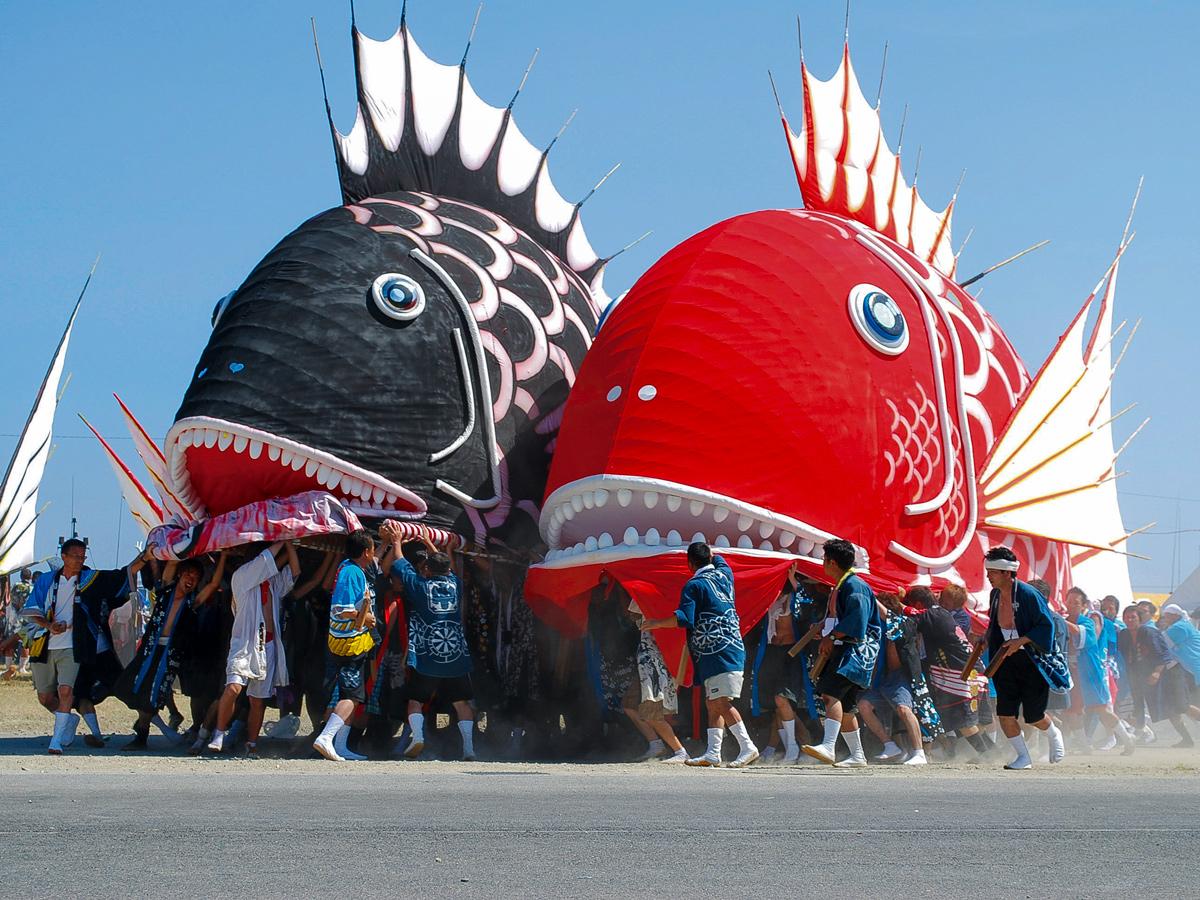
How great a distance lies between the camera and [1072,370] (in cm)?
1277

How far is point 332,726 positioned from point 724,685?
8.84ft

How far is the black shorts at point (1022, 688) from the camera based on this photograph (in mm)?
9500

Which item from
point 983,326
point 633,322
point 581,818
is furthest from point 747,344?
point 581,818

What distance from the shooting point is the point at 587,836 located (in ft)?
19.2

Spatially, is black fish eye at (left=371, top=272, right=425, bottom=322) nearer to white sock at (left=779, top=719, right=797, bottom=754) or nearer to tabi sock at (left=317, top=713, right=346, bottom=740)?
tabi sock at (left=317, top=713, right=346, bottom=740)

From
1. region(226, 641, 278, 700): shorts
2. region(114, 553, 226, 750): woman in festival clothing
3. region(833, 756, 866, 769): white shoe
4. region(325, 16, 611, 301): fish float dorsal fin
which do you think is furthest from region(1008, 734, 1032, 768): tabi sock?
region(325, 16, 611, 301): fish float dorsal fin

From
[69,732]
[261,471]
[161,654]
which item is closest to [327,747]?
[161,654]

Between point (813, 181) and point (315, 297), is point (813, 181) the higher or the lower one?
the higher one

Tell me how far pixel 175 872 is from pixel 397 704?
20.7 feet

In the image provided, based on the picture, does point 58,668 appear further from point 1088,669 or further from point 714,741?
point 1088,669

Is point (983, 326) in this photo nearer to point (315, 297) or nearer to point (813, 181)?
point (813, 181)

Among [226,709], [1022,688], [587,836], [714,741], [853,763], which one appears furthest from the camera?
[226,709]

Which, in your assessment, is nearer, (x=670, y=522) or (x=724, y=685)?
(x=724, y=685)

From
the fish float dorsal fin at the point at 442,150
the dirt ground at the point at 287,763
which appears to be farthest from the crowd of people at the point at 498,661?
the fish float dorsal fin at the point at 442,150
